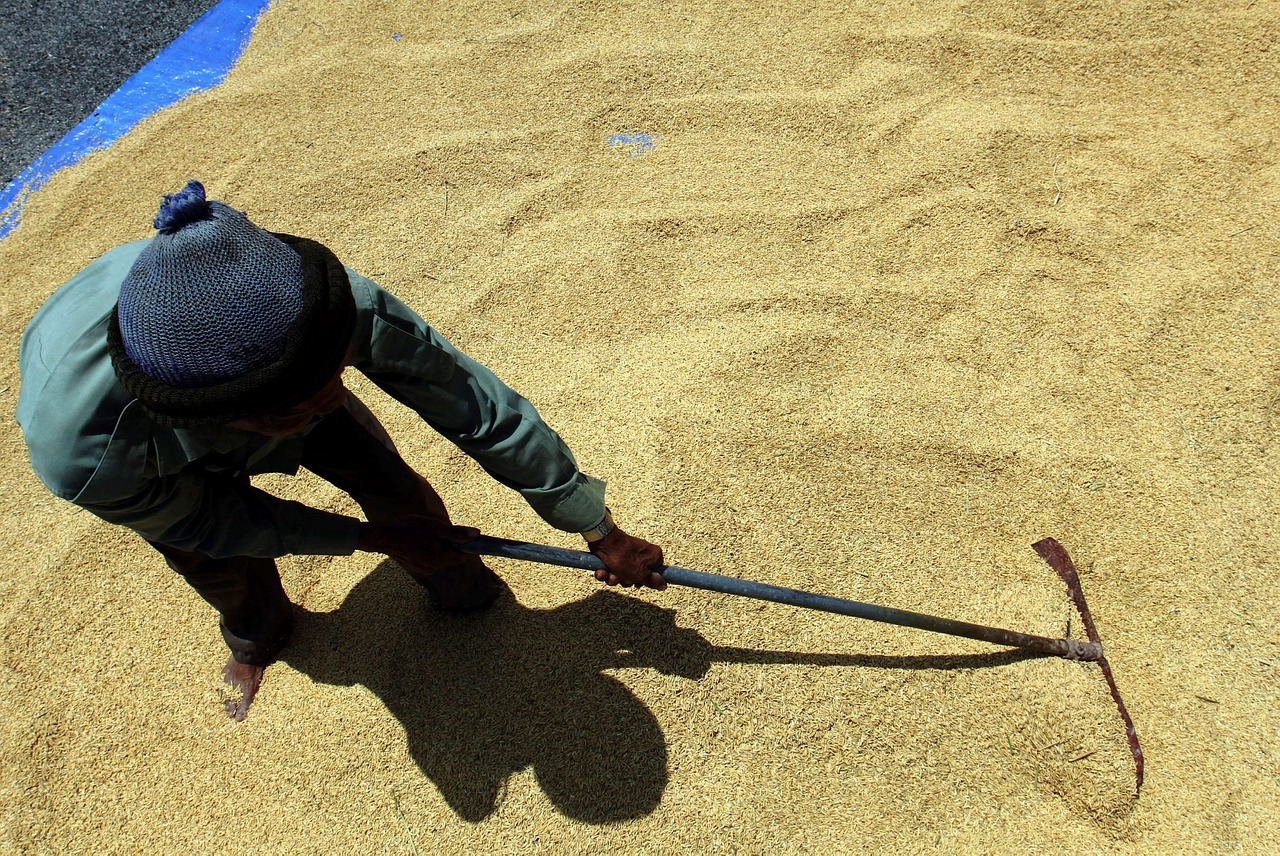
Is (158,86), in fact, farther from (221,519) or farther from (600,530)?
(600,530)

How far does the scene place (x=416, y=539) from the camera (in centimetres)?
160

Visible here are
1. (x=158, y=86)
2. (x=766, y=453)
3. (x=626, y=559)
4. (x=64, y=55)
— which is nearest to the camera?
(x=626, y=559)

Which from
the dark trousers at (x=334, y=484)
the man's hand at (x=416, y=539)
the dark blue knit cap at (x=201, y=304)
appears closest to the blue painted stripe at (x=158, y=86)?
the dark trousers at (x=334, y=484)

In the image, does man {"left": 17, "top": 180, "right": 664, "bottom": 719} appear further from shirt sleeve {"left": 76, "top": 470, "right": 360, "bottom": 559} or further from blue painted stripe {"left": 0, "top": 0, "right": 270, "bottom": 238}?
blue painted stripe {"left": 0, "top": 0, "right": 270, "bottom": 238}

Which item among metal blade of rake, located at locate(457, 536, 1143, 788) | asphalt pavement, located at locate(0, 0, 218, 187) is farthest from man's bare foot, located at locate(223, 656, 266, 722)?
asphalt pavement, located at locate(0, 0, 218, 187)

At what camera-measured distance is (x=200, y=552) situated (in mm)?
1643

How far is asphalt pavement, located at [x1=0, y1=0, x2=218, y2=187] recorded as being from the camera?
10.1 ft

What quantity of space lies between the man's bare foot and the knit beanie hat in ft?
3.24

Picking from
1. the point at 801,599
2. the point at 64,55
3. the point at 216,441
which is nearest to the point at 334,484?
the point at 216,441

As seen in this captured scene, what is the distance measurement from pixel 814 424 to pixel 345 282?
1.24 m

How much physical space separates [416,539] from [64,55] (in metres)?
2.98

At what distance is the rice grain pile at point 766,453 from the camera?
1707 mm

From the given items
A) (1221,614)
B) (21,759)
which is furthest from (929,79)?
(21,759)

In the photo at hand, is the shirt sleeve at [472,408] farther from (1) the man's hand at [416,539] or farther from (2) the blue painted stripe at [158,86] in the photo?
(2) the blue painted stripe at [158,86]
